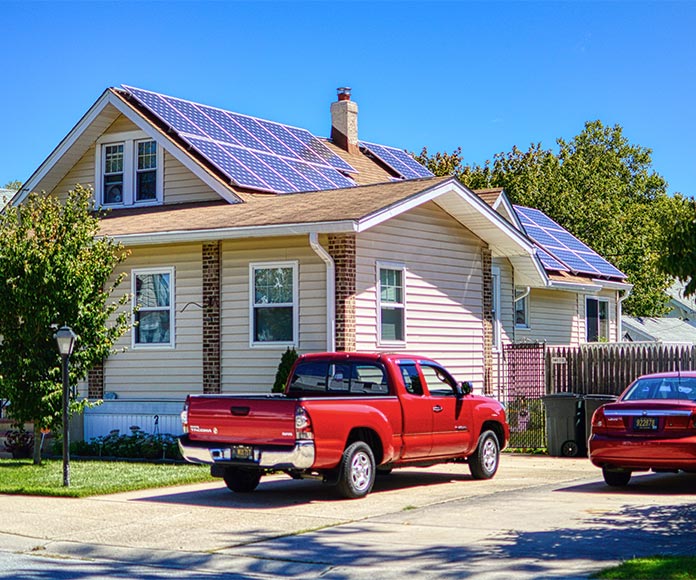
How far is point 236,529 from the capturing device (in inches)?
474

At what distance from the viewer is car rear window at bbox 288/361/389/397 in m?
15.3

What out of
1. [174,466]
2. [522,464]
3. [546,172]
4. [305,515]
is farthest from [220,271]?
[546,172]

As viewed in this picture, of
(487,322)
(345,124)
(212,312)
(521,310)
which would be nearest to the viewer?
(212,312)

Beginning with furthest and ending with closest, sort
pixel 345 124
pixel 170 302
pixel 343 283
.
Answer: pixel 345 124
pixel 170 302
pixel 343 283

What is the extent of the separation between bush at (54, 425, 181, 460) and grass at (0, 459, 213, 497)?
0.56 metres

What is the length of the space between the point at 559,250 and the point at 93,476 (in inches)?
664

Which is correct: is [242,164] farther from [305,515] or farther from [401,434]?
[305,515]

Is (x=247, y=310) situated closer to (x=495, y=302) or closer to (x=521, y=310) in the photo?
(x=495, y=302)

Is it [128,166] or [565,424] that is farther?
[128,166]

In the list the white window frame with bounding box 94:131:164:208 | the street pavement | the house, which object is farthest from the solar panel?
the street pavement

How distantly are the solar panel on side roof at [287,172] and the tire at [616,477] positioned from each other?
10745mm

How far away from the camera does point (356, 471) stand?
1418cm

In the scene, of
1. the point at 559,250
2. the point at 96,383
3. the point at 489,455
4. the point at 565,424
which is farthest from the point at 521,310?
the point at 489,455

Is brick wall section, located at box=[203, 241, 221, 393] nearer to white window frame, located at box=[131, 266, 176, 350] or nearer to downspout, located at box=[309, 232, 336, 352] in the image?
white window frame, located at box=[131, 266, 176, 350]
